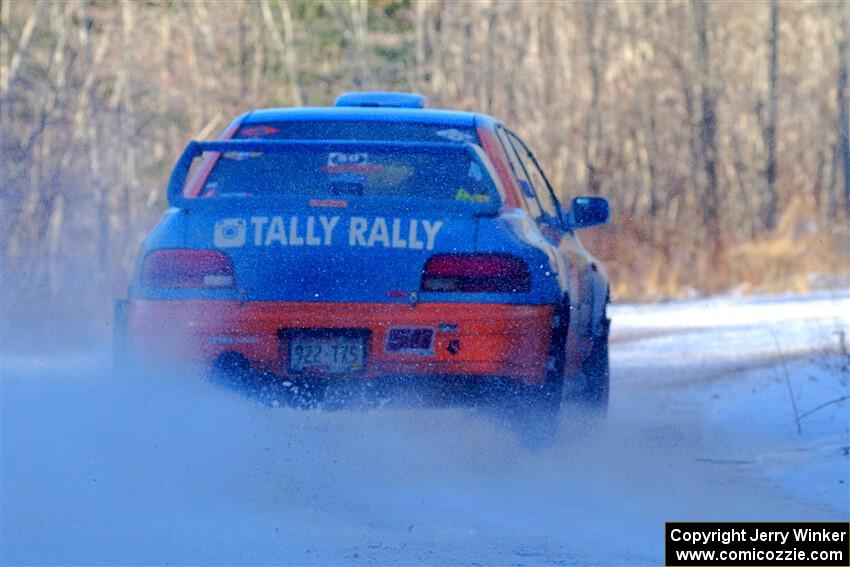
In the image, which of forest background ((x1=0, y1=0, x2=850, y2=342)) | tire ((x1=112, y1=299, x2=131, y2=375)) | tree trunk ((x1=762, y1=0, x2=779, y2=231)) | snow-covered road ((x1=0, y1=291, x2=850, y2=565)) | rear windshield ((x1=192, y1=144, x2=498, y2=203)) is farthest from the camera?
tree trunk ((x1=762, y1=0, x2=779, y2=231))

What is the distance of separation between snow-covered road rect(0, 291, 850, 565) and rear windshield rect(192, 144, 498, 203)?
0.95m

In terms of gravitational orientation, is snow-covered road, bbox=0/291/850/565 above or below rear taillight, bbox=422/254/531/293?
below

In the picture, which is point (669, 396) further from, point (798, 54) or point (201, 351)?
point (798, 54)

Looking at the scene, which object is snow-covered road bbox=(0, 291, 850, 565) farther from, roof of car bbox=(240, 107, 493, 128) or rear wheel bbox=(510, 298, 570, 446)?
roof of car bbox=(240, 107, 493, 128)

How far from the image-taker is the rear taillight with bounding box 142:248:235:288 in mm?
7086

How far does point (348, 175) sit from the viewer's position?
773cm

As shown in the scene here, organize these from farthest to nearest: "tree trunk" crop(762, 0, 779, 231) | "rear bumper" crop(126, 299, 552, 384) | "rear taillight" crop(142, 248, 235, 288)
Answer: "tree trunk" crop(762, 0, 779, 231)
"rear taillight" crop(142, 248, 235, 288)
"rear bumper" crop(126, 299, 552, 384)

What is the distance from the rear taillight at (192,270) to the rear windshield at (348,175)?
572mm

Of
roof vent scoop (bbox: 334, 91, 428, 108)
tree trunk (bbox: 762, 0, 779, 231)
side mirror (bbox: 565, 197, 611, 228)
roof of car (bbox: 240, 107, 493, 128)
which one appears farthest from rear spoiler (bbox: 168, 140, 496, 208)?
tree trunk (bbox: 762, 0, 779, 231)

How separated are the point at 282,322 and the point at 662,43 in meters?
27.6

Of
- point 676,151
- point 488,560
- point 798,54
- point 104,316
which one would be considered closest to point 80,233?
point 104,316

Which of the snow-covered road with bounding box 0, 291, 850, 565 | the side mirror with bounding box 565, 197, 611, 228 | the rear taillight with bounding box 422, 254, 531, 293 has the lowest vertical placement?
the snow-covered road with bounding box 0, 291, 850, 565

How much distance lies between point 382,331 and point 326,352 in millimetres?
234

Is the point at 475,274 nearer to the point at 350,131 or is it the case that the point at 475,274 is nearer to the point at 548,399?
the point at 548,399
